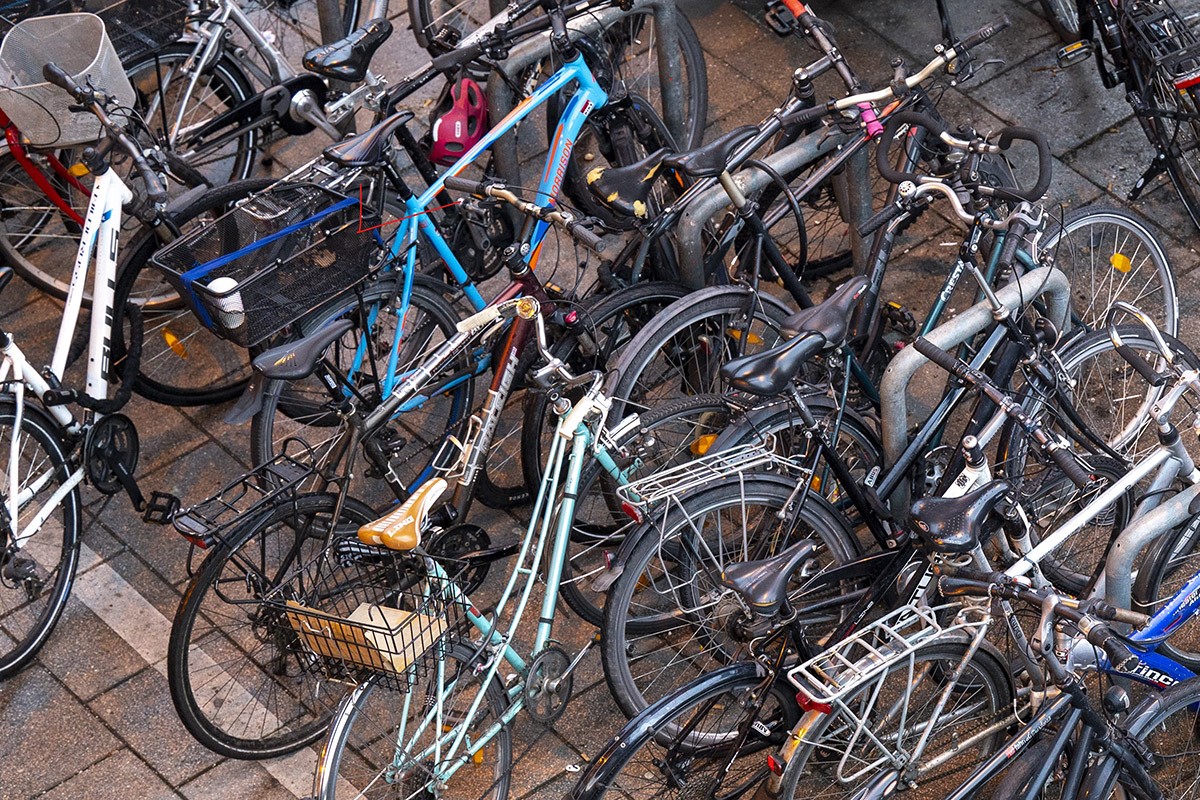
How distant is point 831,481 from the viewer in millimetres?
5309

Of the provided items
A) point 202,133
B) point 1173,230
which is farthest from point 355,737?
point 1173,230

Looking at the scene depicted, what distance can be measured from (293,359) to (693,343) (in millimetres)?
1545

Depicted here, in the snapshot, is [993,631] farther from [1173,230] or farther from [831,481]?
[1173,230]

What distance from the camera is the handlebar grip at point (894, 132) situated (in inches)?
198

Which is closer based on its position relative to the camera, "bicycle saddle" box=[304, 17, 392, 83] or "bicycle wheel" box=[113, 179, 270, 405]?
"bicycle saddle" box=[304, 17, 392, 83]

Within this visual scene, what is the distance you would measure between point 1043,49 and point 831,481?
340 cm

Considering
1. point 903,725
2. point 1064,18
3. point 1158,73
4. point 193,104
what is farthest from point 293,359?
point 1064,18

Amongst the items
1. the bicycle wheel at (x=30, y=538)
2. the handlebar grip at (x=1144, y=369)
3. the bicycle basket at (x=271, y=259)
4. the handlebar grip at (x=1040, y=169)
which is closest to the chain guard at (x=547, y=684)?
the bicycle basket at (x=271, y=259)

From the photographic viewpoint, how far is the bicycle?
6.34m

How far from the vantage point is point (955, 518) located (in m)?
4.00

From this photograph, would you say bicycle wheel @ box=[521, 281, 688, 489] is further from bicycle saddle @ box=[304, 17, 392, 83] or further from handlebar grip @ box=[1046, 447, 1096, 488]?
handlebar grip @ box=[1046, 447, 1096, 488]

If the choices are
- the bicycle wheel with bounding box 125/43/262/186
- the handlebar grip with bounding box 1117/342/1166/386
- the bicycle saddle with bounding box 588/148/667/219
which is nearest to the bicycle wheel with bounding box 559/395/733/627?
the bicycle saddle with bounding box 588/148/667/219

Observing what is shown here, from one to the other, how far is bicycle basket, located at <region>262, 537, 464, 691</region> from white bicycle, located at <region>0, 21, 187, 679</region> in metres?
0.92

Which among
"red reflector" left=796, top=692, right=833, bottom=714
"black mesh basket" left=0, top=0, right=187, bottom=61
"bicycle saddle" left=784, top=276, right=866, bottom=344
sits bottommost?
"red reflector" left=796, top=692, right=833, bottom=714
